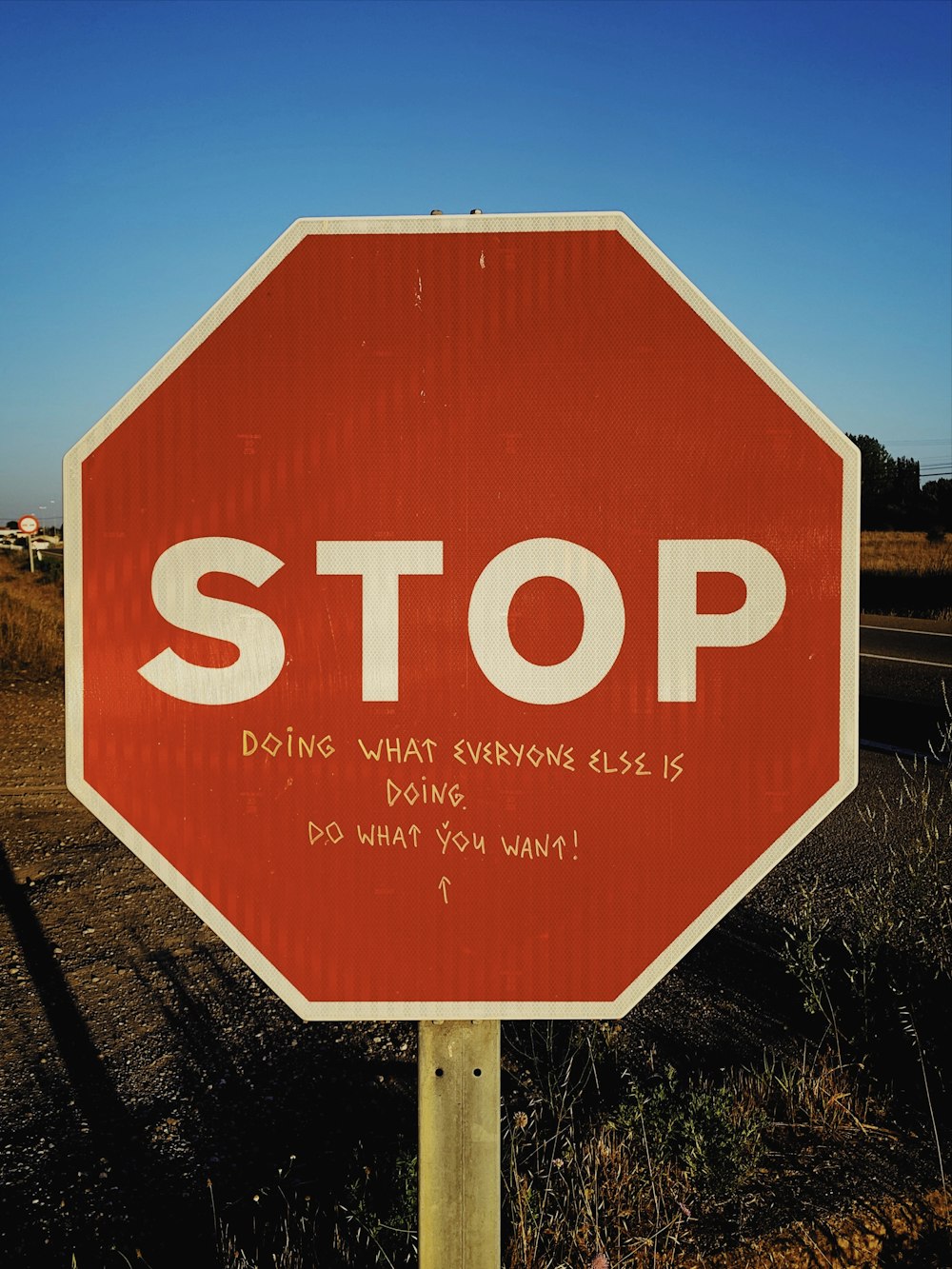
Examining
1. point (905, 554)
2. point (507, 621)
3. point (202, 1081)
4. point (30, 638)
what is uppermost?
point (905, 554)

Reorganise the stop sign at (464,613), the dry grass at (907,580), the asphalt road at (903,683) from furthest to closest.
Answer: the dry grass at (907,580) < the asphalt road at (903,683) < the stop sign at (464,613)

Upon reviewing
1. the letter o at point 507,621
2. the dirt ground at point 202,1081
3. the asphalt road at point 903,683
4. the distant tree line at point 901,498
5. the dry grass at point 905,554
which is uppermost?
the distant tree line at point 901,498

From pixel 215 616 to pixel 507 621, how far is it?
0.36 metres

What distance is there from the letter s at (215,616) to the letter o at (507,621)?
0.84 feet

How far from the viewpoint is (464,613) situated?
1.15 meters

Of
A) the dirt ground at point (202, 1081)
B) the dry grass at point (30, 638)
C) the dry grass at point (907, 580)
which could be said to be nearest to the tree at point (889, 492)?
the dry grass at point (907, 580)

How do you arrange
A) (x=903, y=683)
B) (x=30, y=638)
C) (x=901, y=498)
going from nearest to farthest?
(x=903, y=683) < (x=30, y=638) < (x=901, y=498)

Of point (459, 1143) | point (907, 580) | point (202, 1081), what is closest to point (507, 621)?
point (459, 1143)

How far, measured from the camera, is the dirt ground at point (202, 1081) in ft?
7.52

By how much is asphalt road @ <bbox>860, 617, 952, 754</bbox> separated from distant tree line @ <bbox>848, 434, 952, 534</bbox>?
92.1 feet

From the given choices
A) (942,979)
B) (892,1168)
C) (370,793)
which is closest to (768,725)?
(370,793)

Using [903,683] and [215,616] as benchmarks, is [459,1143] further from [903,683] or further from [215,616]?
[903,683]

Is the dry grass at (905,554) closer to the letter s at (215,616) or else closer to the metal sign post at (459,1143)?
the metal sign post at (459,1143)

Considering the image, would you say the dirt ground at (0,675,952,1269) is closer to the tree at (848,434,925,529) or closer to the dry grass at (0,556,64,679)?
the dry grass at (0,556,64,679)
